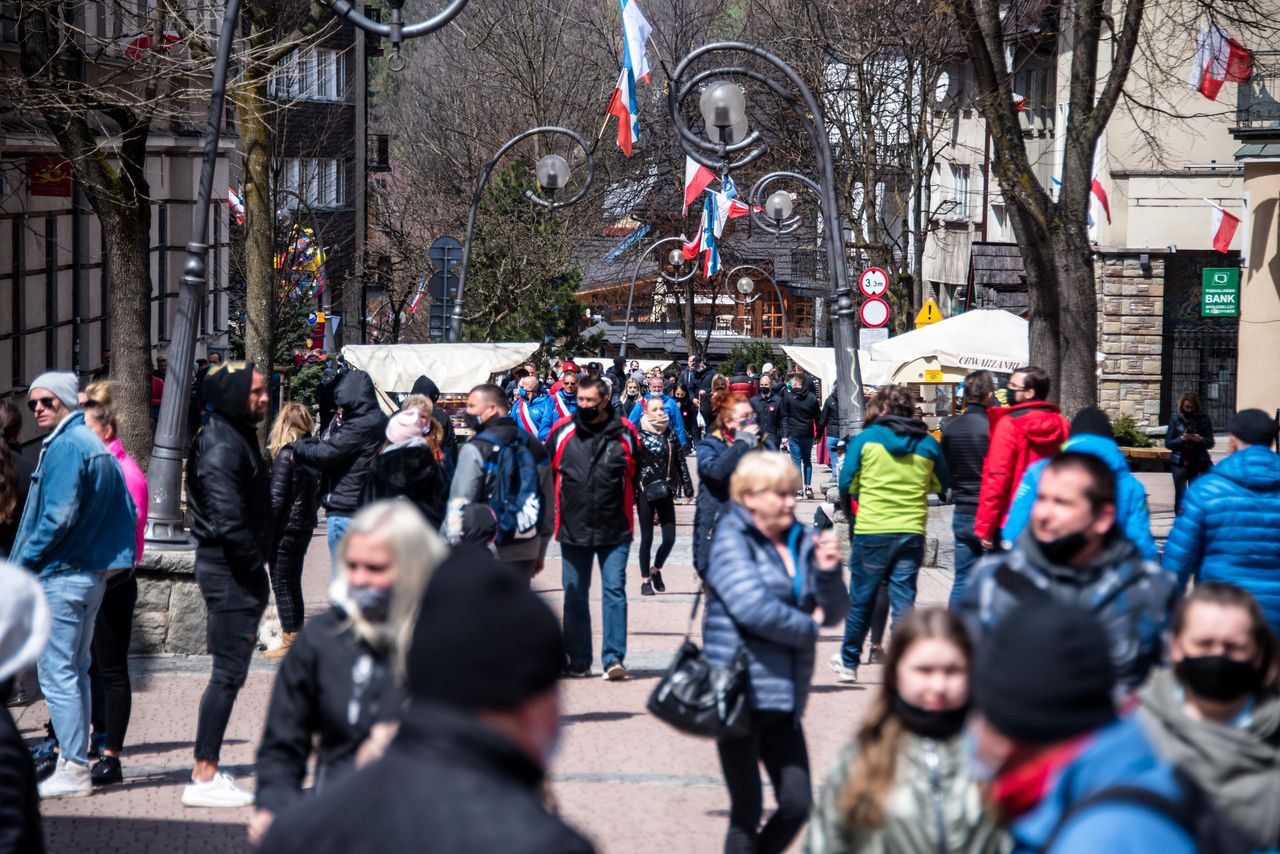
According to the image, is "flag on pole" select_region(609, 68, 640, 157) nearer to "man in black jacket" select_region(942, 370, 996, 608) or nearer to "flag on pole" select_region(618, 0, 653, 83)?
"flag on pole" select_region(618, 0, 653, 83)

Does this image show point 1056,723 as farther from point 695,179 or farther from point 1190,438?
point 695,179

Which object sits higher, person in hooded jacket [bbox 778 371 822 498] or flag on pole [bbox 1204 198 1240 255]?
flag on pole [bbox 1204 198 1240 255]

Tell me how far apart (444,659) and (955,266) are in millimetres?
48235

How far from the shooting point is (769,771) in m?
5.58

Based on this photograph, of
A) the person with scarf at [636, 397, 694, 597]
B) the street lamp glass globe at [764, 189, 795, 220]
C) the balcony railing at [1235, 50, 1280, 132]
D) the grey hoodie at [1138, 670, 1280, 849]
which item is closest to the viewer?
the grey hoodie at [1138, 670, 1280, 849]

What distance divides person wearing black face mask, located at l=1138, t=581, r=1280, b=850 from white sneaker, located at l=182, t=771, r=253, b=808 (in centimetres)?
415

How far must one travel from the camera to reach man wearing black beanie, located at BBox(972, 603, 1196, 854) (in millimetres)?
2713

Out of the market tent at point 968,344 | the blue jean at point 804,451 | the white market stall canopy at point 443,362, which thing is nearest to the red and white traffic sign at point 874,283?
the market tent at point 968,344

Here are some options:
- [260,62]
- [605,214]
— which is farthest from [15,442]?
[605,214]

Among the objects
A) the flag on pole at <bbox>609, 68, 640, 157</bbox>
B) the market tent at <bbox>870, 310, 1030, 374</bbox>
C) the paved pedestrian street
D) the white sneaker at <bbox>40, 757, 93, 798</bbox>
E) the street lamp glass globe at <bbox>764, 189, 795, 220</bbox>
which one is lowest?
the paved pedestrian street

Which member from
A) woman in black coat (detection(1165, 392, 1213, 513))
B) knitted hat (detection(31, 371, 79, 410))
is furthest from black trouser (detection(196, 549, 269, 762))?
woman in black coat (detection(1165, 392, 1213, 513))

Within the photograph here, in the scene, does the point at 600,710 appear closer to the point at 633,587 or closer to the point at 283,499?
the point at 283,499

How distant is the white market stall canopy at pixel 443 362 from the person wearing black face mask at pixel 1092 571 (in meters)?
19.1

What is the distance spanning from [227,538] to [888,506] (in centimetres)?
434
